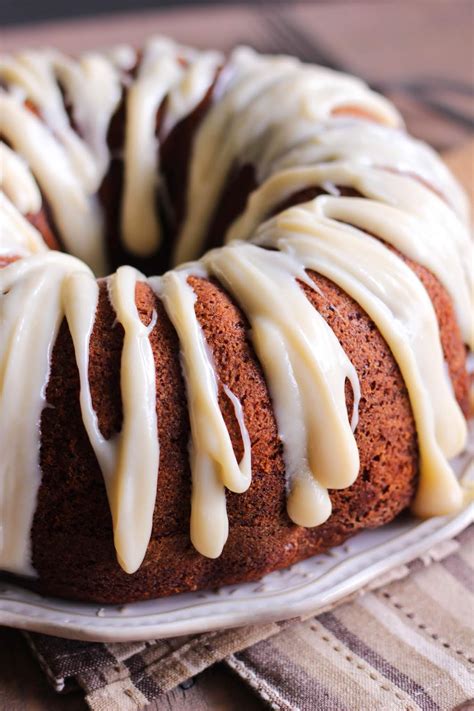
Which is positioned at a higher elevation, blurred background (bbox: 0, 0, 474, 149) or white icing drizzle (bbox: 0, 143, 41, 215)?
white icing drizzle (bbox: 0, 143, 41, 215)

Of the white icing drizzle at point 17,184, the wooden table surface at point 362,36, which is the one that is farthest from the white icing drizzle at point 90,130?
the wooden table surface at point 362,36

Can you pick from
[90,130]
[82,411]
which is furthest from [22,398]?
[90,130]

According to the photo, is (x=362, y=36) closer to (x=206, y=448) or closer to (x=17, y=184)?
(x=17, y=184)

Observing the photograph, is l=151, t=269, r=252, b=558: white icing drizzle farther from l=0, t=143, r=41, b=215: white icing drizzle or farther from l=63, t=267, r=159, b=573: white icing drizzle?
l=0, t=143, r=41, b=215: white icing drizzle

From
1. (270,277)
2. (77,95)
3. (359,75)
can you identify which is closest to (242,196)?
(77,95)

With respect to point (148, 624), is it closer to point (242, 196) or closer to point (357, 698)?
point (357, 698)

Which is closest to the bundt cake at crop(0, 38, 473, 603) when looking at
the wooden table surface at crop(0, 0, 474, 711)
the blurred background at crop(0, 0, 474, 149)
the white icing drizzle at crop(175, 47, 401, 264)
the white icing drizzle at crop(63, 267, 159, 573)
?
the white icing drizzle at crop(63, 267, 159, 573)
